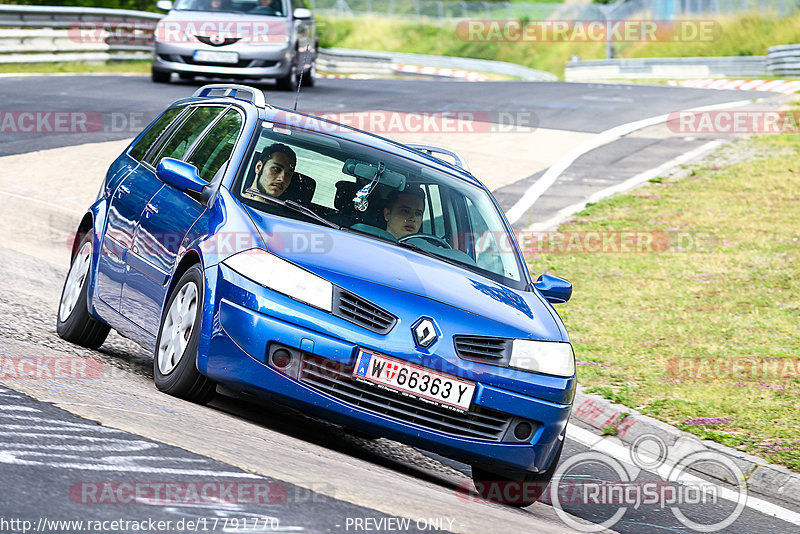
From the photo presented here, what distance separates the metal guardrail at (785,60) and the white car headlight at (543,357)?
31.3m

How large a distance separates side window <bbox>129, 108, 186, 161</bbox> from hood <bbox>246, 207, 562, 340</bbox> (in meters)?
2.00

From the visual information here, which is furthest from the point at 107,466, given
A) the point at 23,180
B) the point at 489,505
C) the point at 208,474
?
the point at 23,180

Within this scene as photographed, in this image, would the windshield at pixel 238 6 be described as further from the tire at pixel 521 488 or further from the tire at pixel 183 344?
the tire at pixel 521 488

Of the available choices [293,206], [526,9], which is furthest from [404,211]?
[526,9]

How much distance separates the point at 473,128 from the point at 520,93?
659 cm

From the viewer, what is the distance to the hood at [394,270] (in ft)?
18.9

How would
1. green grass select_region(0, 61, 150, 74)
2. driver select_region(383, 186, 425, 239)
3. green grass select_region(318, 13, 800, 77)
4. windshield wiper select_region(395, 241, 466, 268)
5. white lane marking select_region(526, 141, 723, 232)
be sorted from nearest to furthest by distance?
windshield wiper select_region(395, 241, 466, 268) < driver select_region(383, 186, 425, 239) < white lane marking select_region(526, 141, 723, 232) < green grass select_region(0, 61, 150, 74) < green grass select_region(318, 13, 800, 77)

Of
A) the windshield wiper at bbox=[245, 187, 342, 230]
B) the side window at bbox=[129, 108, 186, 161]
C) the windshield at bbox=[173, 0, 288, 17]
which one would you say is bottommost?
the windshield wiper at bbox=[245, 187, 342, 230]

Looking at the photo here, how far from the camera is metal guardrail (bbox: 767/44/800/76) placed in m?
35.2

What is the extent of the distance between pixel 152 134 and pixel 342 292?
298 cm

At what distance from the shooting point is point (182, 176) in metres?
6.45

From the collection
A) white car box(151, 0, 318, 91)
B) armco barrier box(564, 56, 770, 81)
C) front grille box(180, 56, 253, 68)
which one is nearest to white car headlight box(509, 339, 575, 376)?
white car box(151, 0, 318, 91)

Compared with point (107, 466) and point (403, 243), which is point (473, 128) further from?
point (107, 466)

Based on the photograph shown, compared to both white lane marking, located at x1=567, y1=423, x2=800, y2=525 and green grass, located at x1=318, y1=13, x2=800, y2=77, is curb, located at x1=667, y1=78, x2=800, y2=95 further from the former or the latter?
green grass, located at x1=318, y1=13, x2=800, y2=77
